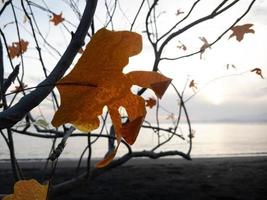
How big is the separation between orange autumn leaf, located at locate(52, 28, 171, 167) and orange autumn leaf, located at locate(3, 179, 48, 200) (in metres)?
0.09

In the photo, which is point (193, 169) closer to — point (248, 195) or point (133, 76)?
point (248, 195)

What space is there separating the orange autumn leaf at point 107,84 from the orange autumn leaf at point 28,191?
9 centimetres

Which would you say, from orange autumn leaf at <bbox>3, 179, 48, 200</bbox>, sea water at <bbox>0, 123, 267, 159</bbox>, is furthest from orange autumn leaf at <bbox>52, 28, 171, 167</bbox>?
sea water at <bbox>0, 123, 267, 159</bbox>

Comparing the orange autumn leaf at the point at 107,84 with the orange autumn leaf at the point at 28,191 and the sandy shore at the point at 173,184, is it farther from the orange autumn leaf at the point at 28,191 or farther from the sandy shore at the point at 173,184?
the sandy shore at the point at 173,184

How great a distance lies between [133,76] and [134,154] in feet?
5.15

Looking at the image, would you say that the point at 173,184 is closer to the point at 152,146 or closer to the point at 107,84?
the point at 107,84

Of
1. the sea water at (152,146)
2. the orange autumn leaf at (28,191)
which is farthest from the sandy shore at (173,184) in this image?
the orange autumn leaf at (28,191)

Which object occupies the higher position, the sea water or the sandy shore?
the sea water

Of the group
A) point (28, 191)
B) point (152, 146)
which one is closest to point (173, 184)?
point (28, 191)

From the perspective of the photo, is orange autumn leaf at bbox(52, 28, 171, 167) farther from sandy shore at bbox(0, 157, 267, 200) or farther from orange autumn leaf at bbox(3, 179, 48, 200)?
sandy shore at bbox(0, 157, 267, 200)

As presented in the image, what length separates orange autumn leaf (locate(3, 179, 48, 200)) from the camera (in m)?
0.48

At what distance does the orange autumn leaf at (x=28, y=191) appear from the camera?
48 cm

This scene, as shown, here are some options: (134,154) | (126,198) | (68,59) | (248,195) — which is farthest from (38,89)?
(248,195)

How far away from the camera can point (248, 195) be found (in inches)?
265
